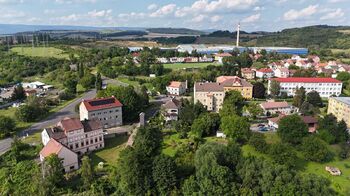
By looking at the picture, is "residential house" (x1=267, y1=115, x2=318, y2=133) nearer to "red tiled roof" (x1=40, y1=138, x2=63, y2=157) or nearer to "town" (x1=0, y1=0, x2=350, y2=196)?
"town" (x1=0, y1=0, x2=350, y2=196)

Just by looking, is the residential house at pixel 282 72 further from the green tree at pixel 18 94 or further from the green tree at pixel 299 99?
the green tree at pixel 18 94

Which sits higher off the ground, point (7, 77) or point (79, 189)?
point (7, 77)

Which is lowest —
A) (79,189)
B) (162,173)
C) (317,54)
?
(79,189)

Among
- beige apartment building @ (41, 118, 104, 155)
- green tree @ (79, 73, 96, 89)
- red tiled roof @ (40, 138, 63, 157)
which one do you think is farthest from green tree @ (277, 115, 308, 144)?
green tree @ (79, 73, 96, 89)

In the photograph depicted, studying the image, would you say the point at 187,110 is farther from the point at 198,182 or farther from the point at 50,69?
the point at 50,69

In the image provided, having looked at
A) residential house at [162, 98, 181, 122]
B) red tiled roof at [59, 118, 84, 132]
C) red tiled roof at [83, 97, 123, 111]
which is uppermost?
red tiled roof at [83, 97, 123, 111]

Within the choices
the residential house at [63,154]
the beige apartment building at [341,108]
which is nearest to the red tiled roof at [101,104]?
the residential house at [63,154]

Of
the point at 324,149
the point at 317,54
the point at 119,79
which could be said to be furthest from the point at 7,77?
the point at 317,54


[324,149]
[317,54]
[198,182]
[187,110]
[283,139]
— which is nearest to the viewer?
[198,182]
